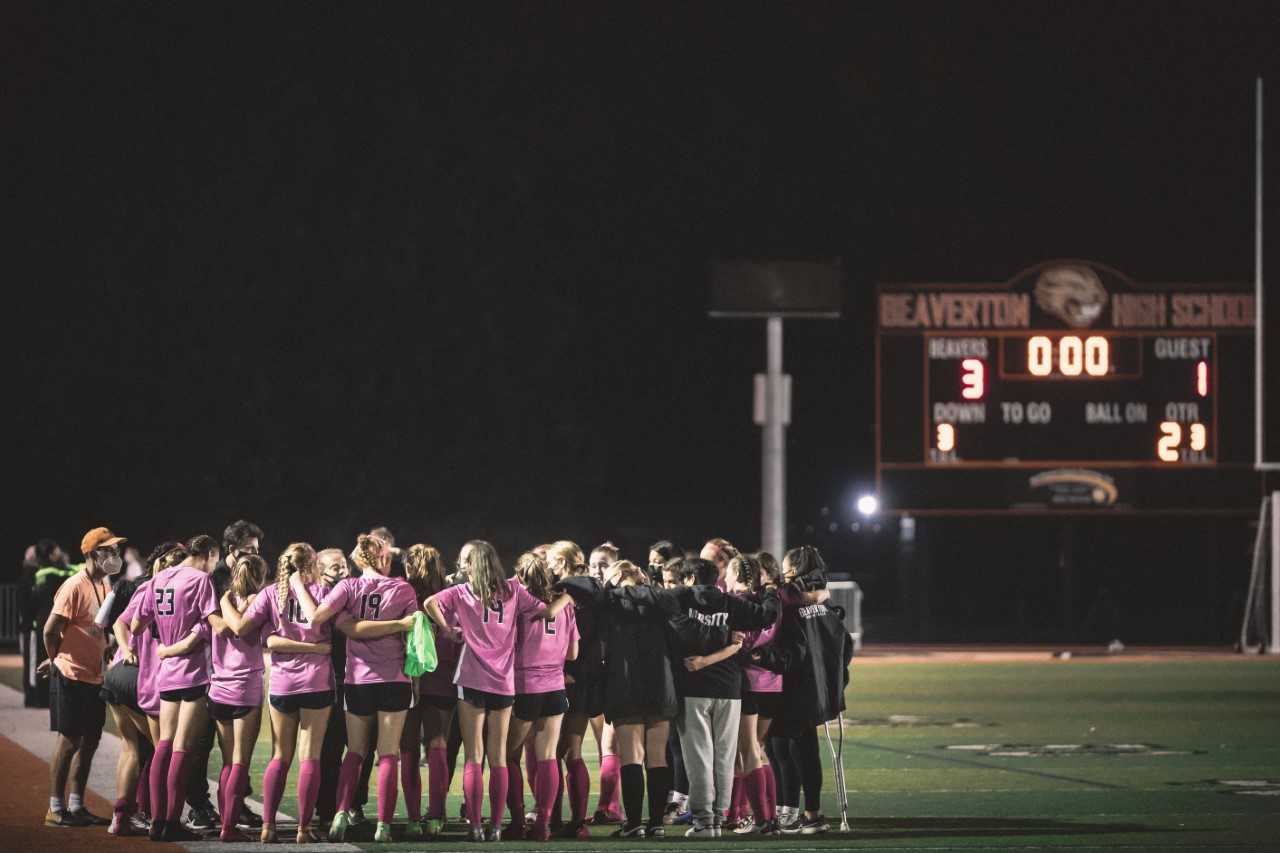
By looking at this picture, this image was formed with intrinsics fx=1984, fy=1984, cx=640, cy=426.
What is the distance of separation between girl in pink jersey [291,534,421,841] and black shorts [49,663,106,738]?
1.73 meters

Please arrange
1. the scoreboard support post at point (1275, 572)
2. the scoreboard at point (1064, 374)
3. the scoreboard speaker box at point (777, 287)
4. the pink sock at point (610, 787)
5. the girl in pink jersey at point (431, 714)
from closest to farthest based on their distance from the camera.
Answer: the girl in pink jersey at point (431, 714) < the pink sock at point (610, 787) < the scoreboard speaker box at point (777, 287) < the scoreboard at point (1064, 374) < the scoreboard support post at point (1275, 572)

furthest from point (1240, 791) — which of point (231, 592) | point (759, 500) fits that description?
point (759, 500)

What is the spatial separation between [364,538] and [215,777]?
4882mm

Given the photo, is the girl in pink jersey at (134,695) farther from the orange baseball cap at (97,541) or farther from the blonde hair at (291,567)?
the blonde hair at (291,567)

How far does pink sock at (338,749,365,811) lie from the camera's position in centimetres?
1130

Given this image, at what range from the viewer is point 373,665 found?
1117cm

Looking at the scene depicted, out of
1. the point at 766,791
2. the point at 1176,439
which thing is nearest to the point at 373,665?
the point at 766,791

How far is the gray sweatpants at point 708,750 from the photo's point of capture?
11.7m

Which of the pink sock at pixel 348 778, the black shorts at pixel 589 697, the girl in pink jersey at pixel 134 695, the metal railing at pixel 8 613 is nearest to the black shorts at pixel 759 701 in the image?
the black shorts at pixel 589 697

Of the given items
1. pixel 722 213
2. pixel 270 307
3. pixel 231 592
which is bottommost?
pixel 231 592

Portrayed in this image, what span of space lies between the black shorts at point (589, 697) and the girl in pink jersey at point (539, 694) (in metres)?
0.21

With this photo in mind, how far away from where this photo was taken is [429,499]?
46219 millimetres

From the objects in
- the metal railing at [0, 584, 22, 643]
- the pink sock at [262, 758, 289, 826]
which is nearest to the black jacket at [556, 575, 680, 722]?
the pink sock at [262, 758, 289, 826]

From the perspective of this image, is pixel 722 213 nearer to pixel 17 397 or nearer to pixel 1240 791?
pixel 17 397
